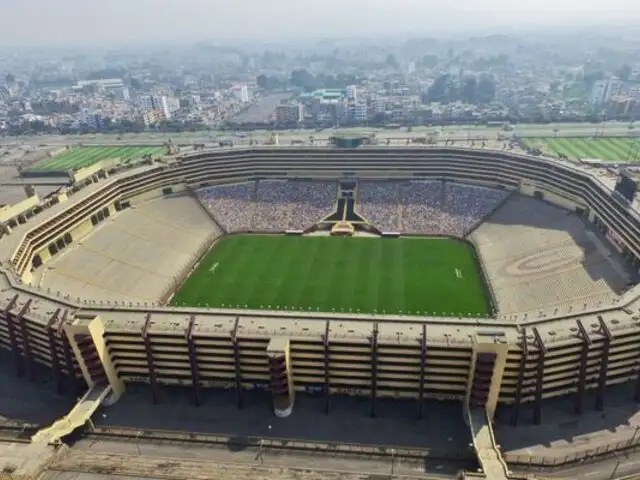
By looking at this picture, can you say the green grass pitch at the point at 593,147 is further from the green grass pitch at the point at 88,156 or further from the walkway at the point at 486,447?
the green grass pitch at the point at 88,156

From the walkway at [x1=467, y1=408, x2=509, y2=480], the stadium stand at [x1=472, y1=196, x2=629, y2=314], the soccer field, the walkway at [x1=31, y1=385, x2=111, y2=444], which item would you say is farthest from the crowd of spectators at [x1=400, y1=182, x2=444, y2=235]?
the walkway at [x1=31, y1=385, x2=111, y2=444]

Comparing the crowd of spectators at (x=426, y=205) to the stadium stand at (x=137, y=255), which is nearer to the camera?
the stadium stand at (x=137, y=255)

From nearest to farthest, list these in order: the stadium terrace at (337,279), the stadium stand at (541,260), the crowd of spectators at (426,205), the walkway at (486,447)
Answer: the walkway at (486,447) → the stadium terrace at (337,279) → the stadium stand at (541,260) → the crowd of spectators at (426,205)

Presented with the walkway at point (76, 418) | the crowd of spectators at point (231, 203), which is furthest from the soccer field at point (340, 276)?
the walkway at point (76, 418)

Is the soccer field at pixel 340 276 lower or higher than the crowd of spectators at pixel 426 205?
lower

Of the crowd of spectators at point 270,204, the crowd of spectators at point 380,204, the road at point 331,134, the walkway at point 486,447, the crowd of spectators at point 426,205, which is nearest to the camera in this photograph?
the walkway at point 486,447

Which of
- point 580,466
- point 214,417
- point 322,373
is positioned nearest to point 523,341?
point 580,466

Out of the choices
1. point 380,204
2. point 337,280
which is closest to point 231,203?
point 380,204
